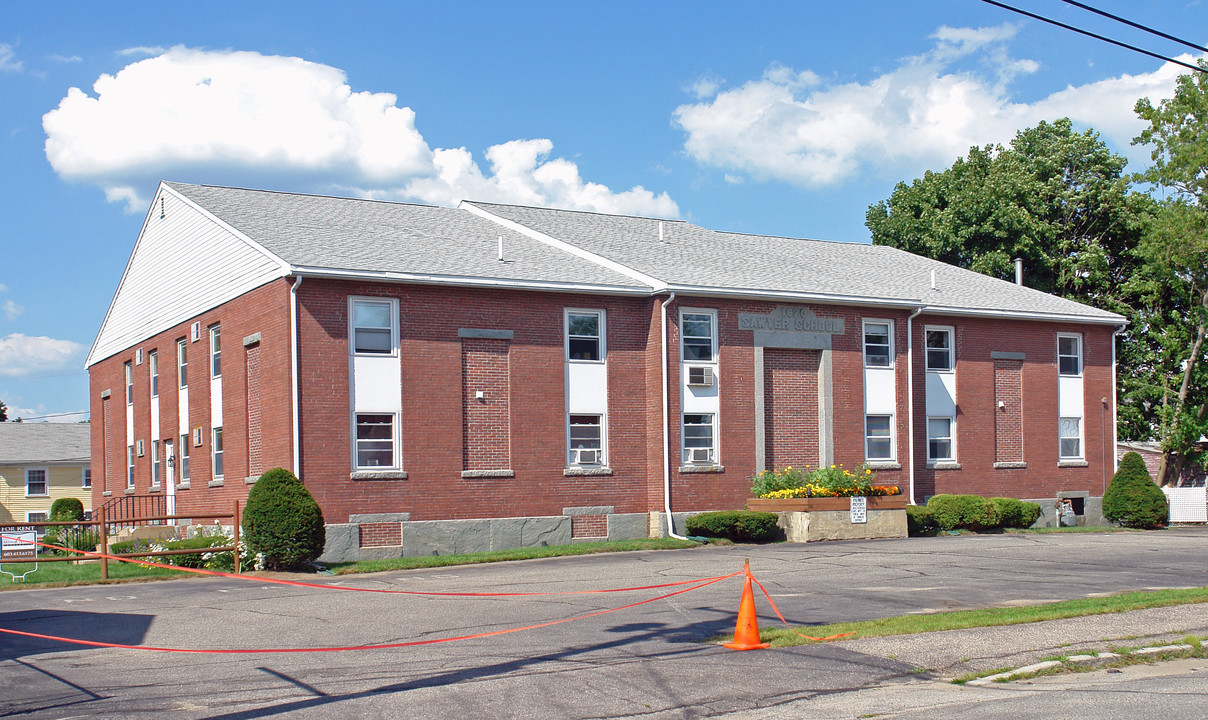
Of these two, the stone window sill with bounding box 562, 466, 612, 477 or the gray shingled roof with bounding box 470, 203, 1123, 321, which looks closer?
the stone window sill with bounding box 562, 466, 612, 477

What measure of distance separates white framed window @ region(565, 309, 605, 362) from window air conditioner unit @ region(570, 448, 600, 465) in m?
2.26

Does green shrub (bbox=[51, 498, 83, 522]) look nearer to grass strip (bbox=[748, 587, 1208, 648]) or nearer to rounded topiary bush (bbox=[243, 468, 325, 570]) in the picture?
rounded topiary bush (bbox=[243, 468, 325, 570])

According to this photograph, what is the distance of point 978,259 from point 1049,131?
715 centimetres

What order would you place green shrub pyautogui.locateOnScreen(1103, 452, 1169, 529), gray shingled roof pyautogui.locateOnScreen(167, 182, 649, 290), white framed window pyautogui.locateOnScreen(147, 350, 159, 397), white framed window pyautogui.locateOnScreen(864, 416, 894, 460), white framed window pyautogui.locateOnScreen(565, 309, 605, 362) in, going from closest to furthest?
gray shingled roof pyautogui.locateOnScreen(167, 182, 649, 290)
white framed window pyautogui.locateOnScreen(565, 309, 605, 362)
white framed window pyautogui.locateOnScreen(864, 416, 894, 460)
green shrub pyautogui.locateOnScreen(1103, 452, 1169, 529)
white framed window pyautogui.locateOnScreen(147, 350, 159, 397)

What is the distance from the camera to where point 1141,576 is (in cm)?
1862

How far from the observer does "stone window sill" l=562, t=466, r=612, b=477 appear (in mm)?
27422

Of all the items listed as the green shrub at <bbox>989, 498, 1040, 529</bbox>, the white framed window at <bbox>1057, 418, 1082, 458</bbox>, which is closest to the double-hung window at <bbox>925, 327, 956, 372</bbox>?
the green shrub at <bbox>989, 498, 1040, 529</bbox>

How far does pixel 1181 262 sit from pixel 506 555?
2840 cm

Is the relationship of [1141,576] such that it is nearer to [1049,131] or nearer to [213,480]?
[213,480]

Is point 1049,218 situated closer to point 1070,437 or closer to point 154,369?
point 1070,437

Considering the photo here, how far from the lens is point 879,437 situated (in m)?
31.0

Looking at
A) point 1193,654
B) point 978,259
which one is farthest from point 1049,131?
point 1193,654

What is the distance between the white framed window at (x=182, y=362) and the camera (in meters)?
32.1

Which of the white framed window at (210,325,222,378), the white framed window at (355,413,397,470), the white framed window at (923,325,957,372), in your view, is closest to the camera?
the white framed window at (355,413,397,470)
